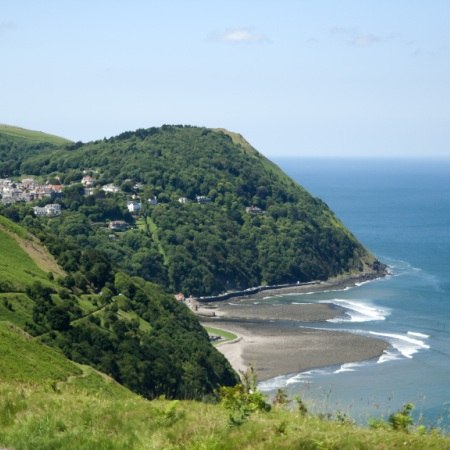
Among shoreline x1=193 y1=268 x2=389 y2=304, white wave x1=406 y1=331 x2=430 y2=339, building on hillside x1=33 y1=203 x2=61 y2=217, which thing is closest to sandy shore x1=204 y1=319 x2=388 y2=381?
white wave x1=406 y1=331 x2=430 y2=339

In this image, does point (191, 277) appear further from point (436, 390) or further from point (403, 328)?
point (436, 390)

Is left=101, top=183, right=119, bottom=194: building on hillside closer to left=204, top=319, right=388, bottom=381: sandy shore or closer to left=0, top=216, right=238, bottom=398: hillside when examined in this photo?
left=204, top=319, right=388, bottom=381: sandy shore

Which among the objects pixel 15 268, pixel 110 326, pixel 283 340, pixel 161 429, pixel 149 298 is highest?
pixel 161 429

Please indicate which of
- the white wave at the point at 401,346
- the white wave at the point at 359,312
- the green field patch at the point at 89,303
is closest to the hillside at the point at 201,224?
the white wave at the point at 359,312

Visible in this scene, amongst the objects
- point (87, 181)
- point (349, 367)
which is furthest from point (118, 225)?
point (349, 367)

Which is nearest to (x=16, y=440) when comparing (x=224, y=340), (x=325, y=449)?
(x=325, y=449)

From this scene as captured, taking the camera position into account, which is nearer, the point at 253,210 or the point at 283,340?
the point at 283,340

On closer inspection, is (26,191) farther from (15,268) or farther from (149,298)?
(15,268)
